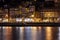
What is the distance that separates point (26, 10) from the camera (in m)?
41.7

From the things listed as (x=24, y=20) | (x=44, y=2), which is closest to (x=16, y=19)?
(x=24, y=20)

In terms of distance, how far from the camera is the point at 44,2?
41438mm

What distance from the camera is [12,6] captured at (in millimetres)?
41562

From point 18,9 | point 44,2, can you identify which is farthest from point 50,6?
point 18,9

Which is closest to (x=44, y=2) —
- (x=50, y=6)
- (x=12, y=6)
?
(x=50, y=6)

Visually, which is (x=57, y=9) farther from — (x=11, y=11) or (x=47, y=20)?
(x=11, y=11)

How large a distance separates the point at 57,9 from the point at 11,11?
4.90m

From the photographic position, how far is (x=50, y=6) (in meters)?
41.5

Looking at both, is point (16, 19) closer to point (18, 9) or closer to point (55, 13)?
point (18, 9)

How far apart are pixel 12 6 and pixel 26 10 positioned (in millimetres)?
1567

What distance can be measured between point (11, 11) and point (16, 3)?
3.97ft

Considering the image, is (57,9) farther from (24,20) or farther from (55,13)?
(24,20)

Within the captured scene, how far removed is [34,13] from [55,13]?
2283 millimetres

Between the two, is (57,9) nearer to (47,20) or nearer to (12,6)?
(47,20)
